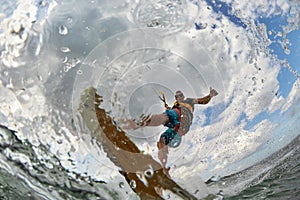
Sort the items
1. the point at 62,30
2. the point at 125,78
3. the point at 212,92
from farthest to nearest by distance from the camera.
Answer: the point at 212,92 < the point at 125,78 < the point at 62,30

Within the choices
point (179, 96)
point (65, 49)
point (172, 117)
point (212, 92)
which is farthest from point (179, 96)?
point (65, 49)

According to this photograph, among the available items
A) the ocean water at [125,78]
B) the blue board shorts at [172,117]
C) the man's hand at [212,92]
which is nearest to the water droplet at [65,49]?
the ocean water at [125,78]

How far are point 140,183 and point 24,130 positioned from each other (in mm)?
856

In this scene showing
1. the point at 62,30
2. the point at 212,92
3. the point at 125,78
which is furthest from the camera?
the point at 212,92

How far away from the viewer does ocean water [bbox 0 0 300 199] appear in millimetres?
2564

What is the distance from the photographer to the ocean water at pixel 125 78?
256 centimetres

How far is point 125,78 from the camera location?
272 cm

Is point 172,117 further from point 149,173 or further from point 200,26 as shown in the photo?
point 200,26

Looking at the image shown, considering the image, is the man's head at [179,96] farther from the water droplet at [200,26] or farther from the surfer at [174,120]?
the water droplet at [200,26]

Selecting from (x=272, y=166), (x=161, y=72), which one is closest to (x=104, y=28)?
(x=161, y=72)

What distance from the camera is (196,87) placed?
2.77 m

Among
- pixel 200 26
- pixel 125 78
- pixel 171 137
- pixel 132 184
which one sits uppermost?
pixel 200 26

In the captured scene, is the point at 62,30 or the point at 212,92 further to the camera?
the point at 212,92

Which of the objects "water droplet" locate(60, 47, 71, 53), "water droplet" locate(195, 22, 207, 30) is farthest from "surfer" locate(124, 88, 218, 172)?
"water droplet" locate(60, 47, 71, 53)
